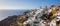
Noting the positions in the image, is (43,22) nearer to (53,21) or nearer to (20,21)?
(53,21)

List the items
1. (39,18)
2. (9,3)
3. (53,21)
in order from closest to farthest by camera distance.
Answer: (53,21), (39,18), (9,3)

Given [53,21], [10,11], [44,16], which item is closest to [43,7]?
[44,16]

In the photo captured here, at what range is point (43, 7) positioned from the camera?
2031mm

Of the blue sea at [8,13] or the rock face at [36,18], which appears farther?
the blue sea at [8,13]

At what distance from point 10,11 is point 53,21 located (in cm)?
57

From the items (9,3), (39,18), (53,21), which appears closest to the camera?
(53,21)

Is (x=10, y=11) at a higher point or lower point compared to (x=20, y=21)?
higher

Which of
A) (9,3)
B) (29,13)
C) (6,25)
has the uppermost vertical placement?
(9,3)

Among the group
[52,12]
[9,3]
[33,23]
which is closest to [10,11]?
[9,3]

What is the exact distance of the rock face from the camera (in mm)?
1922

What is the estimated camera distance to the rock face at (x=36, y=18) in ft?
6.31

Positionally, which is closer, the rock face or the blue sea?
the rock face

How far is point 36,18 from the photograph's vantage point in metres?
2.00

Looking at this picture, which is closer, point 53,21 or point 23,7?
point 53,21
